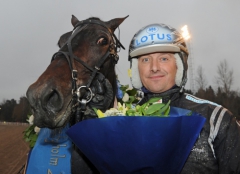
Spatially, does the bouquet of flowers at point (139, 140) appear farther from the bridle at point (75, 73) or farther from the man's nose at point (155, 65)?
the man's nose at point (155, 65)

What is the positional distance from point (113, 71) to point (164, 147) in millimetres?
1647

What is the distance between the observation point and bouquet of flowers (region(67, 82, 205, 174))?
1734 millimetres

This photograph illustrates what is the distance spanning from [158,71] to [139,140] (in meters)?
1.13

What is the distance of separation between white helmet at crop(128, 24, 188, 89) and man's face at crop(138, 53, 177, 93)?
70 mm

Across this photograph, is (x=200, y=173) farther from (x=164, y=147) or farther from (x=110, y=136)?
(x=110, y=136)

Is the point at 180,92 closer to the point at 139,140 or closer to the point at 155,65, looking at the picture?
the point at 155,65

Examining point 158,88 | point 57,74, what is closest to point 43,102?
point 57,74

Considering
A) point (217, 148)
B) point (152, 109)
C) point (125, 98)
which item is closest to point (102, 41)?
point (125, 98)

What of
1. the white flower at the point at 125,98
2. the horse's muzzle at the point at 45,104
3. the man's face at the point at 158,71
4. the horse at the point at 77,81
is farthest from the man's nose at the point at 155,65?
the horse's muzzle at the point at 45,104

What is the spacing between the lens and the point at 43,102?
220cm

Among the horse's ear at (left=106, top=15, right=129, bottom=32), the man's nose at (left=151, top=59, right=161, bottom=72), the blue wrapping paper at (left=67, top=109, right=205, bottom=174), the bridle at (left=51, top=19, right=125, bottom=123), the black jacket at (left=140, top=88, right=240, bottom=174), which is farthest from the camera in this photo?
the horse's ear at (left=106, top=15, right=129, bottom=32)

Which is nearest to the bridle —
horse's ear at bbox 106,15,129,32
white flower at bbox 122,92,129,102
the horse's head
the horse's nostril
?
the horse's head

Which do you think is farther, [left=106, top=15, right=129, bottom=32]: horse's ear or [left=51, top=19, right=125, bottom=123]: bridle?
[left=106, top=15, right=129, bottom=32]: horse's ear

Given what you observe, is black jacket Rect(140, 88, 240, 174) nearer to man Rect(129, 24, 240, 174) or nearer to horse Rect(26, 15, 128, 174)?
man Rect(129, 24, 240, 174)
